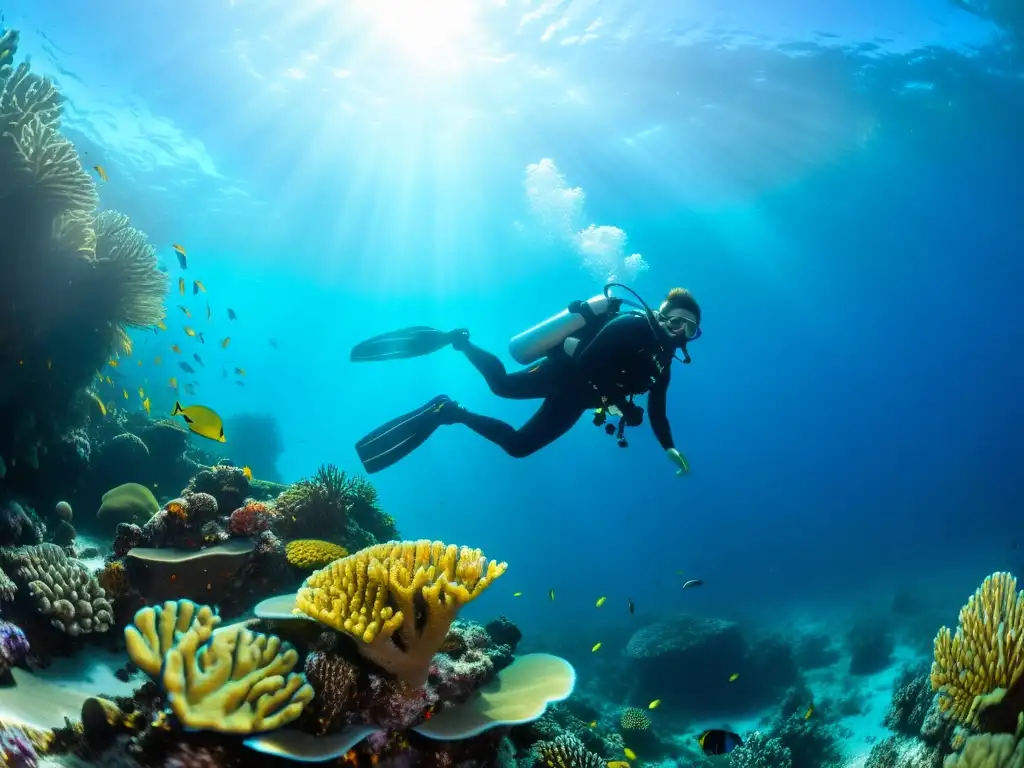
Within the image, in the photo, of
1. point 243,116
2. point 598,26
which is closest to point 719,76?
point 598,26

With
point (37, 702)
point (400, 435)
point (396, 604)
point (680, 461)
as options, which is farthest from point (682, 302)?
point (37, 702)

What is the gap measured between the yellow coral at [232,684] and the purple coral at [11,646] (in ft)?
6.44

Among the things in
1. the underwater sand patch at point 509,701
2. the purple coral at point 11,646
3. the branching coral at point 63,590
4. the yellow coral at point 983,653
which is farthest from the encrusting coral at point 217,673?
the yellow coral at point 983,653

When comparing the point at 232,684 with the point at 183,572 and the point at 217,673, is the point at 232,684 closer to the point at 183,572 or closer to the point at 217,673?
the point at 217,673

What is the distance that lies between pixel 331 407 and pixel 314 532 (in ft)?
432

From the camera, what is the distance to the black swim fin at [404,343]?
9625 millimetres

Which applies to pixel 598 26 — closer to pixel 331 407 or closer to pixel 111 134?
pixel 111 134

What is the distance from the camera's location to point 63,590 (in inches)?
187

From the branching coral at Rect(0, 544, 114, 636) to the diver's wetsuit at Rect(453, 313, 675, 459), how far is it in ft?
15.7

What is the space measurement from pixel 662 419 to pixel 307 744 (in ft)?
19.7

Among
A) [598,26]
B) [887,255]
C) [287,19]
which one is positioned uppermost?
[887,255]

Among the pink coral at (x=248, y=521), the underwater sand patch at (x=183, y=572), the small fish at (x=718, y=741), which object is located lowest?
the small fish at (x=718, y=741)

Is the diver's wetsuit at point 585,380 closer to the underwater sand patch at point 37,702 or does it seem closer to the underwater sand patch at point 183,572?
the underwater sand patch at point 183,572

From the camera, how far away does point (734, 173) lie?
3212cm
